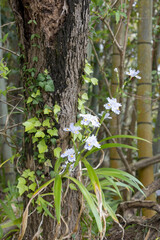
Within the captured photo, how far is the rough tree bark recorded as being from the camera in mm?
1021

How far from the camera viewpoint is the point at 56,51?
40.8 inches

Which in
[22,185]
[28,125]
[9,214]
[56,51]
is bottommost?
[9,214]

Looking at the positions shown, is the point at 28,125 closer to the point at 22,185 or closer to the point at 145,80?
the point at 22,185

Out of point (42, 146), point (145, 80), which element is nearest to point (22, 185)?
point (42, 146)

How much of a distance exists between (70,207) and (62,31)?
736 millimetres

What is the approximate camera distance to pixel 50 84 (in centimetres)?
104

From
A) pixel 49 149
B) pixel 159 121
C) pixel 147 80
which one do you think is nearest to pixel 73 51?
pixel 49 149

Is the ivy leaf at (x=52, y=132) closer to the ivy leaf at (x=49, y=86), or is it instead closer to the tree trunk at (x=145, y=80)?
the ivy leaf at (x=49, y=86)

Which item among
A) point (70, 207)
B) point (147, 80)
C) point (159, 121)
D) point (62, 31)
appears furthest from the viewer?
point (159, 121)

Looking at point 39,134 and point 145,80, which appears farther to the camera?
point 145,80

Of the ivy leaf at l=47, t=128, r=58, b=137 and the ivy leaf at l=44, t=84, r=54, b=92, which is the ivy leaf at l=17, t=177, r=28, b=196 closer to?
the ivy leaf at l=47, t=128, r=58, b=137

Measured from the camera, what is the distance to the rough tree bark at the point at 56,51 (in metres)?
1.02

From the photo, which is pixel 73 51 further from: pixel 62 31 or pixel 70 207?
pixel 70 207

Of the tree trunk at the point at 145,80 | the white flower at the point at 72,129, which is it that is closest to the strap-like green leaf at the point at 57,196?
the white flower at the point at 72,129
